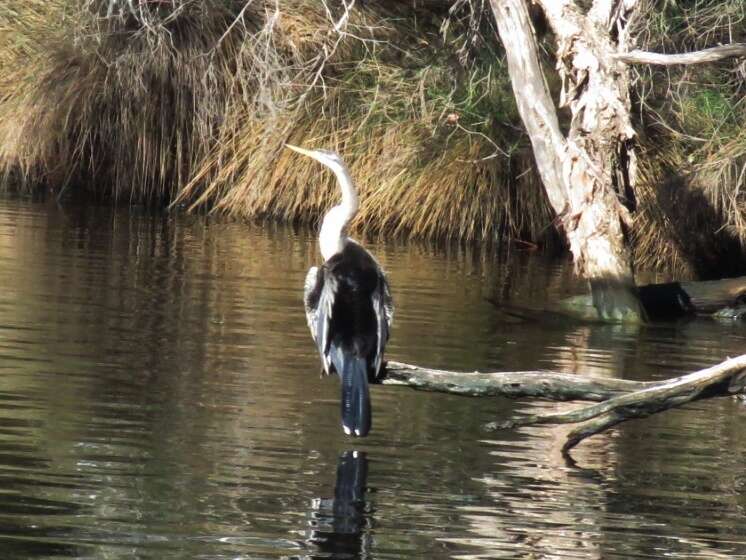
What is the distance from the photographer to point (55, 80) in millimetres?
18453

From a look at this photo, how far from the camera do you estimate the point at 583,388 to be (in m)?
5.93

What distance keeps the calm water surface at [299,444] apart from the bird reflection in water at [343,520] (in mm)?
13

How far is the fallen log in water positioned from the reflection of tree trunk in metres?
5.53

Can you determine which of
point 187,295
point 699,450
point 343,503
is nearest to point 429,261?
point 187,295

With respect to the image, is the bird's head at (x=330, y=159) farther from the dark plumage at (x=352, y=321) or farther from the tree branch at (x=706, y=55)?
the tree branch at (x=706, y=55)

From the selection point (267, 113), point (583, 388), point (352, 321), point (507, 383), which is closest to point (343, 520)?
point (507, 383)

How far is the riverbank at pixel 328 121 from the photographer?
49.6 ft

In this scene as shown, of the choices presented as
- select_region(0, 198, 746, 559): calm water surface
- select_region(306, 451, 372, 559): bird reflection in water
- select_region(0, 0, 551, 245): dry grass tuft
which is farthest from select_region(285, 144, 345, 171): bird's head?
select_region(0, 0, 551, 245): dry grass tuft

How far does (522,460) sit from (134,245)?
8389 millimetres

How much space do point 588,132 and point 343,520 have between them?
6476mm

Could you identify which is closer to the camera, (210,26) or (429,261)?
(429,261)

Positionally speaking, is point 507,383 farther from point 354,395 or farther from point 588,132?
point 588,132

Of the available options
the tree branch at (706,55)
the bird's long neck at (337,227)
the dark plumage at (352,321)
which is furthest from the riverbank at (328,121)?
the dark plumage at (352,321)

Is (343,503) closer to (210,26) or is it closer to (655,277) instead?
(655,277)
